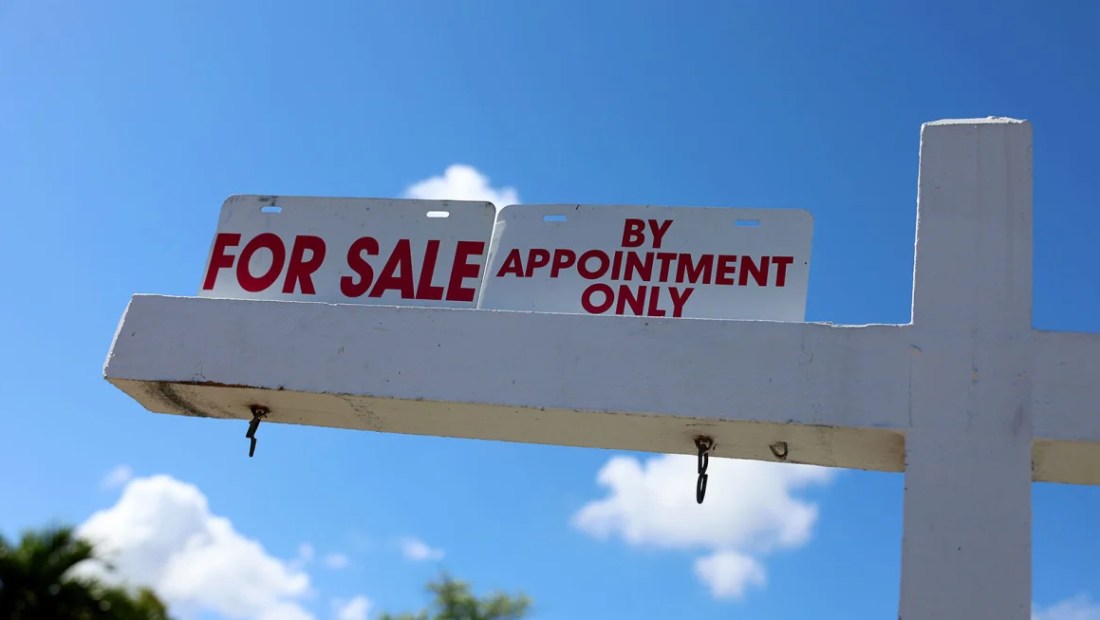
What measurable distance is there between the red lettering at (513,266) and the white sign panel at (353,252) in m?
0.10

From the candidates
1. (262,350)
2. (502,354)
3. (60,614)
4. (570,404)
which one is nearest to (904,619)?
(570,404)

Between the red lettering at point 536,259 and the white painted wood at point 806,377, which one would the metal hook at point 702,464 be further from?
the red lettering at point 536,259

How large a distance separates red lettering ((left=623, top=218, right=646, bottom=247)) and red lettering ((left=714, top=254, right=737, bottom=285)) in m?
0.40

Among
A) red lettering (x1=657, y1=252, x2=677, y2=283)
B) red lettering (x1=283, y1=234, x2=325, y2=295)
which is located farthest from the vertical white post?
red lettering (x1=283, y1=234, x2=325, y2=295)

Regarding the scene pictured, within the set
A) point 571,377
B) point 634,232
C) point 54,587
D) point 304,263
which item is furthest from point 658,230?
point 54,587

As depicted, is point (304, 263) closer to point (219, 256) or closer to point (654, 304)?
point (219, 256)

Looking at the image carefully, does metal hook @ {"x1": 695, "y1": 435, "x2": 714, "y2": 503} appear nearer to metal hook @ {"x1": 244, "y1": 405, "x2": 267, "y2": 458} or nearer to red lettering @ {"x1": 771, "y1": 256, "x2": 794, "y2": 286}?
red lettering @ {"x1": 771, "y1": 256, "x2": 794, "y2": 286}

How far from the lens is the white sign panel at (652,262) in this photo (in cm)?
512

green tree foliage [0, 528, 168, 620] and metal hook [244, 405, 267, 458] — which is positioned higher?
metal hook [244, 405, 267, 458]

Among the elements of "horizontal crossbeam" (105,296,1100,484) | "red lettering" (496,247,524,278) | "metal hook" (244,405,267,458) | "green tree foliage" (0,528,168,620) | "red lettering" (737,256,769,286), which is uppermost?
"red lettering" (737,256,769,286)

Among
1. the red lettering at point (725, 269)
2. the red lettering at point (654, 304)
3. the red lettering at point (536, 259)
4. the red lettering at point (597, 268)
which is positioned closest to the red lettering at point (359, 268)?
the red lettering at point (536, 259)

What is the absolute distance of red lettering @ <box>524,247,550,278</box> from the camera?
5.34m

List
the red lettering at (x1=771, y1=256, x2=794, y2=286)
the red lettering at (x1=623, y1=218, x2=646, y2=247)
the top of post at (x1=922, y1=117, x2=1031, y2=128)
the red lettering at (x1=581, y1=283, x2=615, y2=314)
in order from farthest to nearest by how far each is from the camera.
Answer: the red lettering at (x1=623, y1=218, x2=646, y2=247), the red lettering at (x1=581, y1=283, x2=615, y2=314), the red lettering at (x1=771, y1=256, x2=794, y2=286), the top of post at (x1=922, y1=117, x2=1031, y2=128)

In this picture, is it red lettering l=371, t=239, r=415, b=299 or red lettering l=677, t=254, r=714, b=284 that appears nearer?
red lettering l=677, t=254, r=714, b=284
